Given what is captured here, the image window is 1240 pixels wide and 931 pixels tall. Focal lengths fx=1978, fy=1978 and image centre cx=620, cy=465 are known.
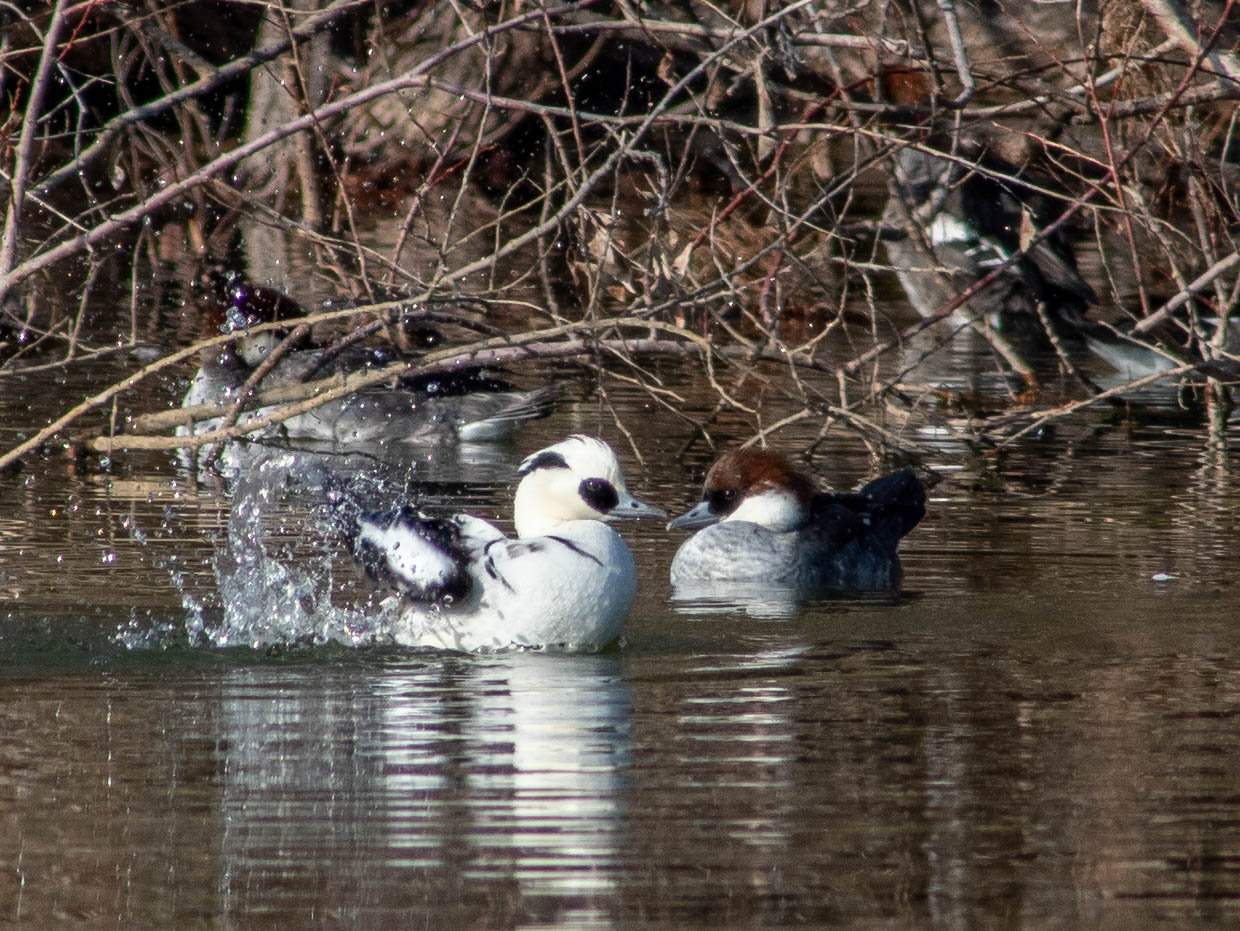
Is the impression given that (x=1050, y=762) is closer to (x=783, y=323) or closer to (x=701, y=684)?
(x=701, y=684)

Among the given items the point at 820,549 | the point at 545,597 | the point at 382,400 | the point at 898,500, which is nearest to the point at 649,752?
the point at 545,597

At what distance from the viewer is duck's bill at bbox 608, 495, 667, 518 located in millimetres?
6383

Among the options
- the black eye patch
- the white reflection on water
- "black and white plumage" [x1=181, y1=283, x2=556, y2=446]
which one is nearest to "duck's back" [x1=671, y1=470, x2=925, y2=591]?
the black eye patch

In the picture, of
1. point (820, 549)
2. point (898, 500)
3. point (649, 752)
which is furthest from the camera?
point (898, 500)

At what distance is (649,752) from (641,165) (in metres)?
11.7

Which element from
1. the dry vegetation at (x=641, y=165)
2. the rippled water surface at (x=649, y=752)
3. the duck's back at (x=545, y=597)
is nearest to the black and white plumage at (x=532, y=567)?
the duck's back at (x=545, y=597)

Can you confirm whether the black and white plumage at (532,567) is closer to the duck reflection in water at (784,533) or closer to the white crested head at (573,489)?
the white crested head at (573,489)

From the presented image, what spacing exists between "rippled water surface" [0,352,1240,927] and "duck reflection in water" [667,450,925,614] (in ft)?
0.62

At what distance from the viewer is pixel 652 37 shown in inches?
318

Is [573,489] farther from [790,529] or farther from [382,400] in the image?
[382,400]

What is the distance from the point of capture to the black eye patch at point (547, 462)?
6363 millimetres

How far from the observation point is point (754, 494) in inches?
324

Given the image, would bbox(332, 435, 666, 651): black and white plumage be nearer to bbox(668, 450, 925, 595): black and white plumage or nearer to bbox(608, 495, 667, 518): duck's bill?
bbox(608, 495, 667, 518): duck's bill

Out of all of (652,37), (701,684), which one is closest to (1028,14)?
(652,37)
